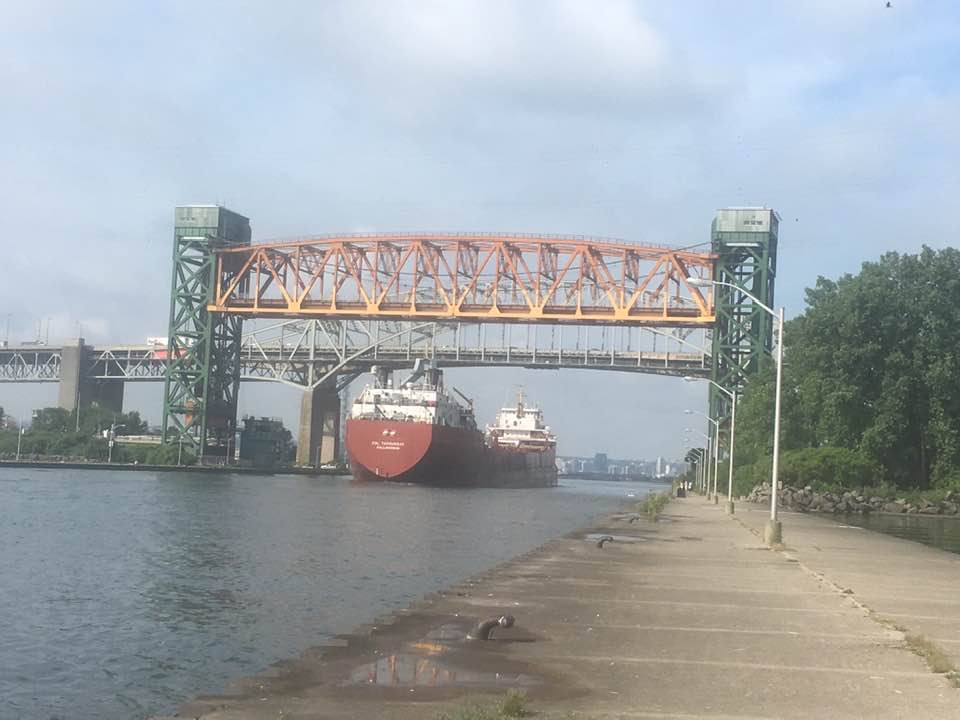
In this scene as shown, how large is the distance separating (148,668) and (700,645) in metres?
6.83

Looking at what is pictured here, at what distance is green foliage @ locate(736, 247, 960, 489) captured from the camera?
67625 mm

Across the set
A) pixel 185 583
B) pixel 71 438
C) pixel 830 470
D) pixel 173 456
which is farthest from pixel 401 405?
pixel 185 583

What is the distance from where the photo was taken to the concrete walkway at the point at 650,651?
10812 mm

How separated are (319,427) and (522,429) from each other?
99.3 ft

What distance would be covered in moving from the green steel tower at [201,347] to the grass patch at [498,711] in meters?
95.0

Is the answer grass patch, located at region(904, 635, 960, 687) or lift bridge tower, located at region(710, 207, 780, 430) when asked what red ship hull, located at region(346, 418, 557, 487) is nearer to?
lift bridge tower, located at region(710, 207, 780, 430)

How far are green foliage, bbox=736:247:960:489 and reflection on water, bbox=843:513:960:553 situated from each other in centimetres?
566

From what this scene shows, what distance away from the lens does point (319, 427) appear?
447 feet

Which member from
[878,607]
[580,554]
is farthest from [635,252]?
[878,607]

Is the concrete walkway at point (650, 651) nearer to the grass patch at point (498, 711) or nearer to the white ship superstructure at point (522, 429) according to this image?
the grass patch at point (498, 711)

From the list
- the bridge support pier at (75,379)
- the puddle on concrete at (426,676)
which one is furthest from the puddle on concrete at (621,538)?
the bridge support pier at (75,379)

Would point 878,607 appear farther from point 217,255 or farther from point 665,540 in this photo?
point 217,255

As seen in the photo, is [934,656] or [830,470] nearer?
[934,656]

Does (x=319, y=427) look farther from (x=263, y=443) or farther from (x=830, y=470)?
(x=830, y=470)
